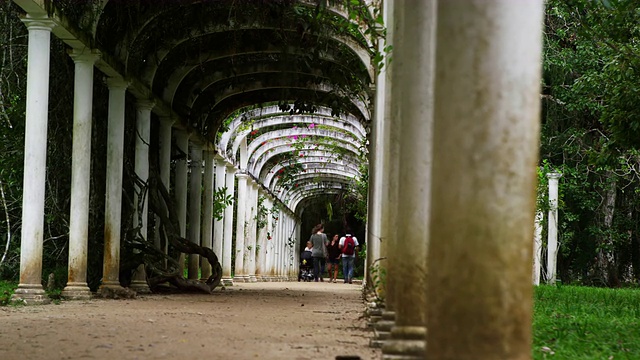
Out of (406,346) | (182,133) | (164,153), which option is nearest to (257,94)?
(182,133)

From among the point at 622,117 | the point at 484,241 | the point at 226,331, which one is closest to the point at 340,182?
the point at 622,117

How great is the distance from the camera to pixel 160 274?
559 inches

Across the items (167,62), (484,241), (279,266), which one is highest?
(167,62)

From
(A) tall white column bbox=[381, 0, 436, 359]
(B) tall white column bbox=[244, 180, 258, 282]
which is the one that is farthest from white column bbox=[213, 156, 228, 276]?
(A) tall white column bbox=[381, 0, 436, 359]

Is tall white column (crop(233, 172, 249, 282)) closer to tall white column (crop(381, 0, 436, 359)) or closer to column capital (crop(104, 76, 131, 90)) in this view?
column capital (crop(104, 76, 131, 90))

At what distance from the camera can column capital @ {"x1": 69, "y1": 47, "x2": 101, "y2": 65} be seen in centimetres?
1148

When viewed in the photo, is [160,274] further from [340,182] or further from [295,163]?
[340,182]

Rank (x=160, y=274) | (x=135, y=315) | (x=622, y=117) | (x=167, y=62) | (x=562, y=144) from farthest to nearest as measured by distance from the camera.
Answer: (x=562, y=144) < (x=167, y=62) < (x=160, y=274) < (x=622, y=117) < (x=135, y=315)

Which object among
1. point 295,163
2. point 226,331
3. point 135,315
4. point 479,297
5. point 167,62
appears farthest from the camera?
point 295,163

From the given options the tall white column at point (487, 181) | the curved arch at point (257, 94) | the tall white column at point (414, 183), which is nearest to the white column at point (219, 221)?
the curved arch at point (257, 94)

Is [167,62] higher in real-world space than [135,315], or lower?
higher

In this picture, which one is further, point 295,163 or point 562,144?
point 295,163

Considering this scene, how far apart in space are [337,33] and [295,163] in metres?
16.5

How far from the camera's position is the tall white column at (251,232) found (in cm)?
2709
